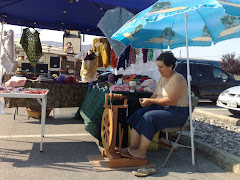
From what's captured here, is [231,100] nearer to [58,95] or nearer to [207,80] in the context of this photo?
[207,80]

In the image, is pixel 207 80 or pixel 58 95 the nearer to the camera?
pixel 58 95

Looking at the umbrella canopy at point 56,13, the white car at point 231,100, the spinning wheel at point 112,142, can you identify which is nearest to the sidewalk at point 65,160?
the spinning wheel at point 112,142

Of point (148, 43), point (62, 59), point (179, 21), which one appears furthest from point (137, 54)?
point (62, 59)

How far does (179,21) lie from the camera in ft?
16.0

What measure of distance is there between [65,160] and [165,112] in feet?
5.28

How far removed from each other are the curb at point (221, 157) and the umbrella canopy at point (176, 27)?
199cm

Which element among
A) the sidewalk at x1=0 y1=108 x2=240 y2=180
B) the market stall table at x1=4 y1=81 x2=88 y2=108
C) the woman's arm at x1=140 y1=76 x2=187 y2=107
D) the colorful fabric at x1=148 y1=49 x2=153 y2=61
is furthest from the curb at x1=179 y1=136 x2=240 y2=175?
the market stall table at x1=4 y1=81 x2=88 y2=108

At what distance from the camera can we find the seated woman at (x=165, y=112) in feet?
11.6

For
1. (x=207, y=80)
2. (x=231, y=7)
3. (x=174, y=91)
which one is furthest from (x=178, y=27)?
(x=207, y=80)

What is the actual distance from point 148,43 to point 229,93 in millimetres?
3382

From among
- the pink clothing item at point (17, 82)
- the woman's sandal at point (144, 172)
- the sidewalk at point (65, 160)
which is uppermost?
the pink clothing item at point (17, 82)

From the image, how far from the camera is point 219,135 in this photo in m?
5.20

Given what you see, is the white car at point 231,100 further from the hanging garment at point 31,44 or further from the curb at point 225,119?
the hanging garment at point 31,44

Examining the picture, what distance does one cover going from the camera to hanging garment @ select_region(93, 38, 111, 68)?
712 centimetres
